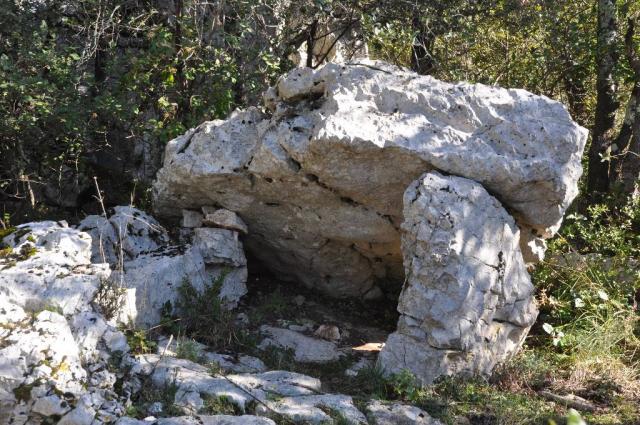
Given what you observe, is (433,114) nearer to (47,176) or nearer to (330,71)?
(330,71)

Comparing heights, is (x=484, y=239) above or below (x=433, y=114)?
below

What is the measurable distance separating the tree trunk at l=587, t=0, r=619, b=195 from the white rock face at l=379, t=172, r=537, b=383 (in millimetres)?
3100

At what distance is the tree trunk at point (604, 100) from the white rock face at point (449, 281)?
3.10 metres

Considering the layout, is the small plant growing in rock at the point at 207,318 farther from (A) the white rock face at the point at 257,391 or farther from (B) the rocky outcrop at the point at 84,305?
(A) the white rock face at the point at 257,391

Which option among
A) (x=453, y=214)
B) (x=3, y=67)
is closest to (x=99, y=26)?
(x=3, y=67)

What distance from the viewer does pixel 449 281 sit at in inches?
230

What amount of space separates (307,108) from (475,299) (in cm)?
241

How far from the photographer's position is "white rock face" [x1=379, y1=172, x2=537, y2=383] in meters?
5.80

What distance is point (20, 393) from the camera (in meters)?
4.36

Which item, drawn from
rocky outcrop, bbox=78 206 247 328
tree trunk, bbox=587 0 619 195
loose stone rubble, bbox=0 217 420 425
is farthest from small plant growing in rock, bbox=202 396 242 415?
tree trunk, bbox=587 0 619 195

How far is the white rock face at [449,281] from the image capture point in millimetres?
5805

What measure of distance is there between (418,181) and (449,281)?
93 cm

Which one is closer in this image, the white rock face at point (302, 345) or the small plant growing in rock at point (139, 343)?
the small plant growing in rock at point (139, 343)

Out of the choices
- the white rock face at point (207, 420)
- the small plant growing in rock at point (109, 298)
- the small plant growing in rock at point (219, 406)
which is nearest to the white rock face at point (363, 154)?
the small plant growing in rock at point (109, 298)
